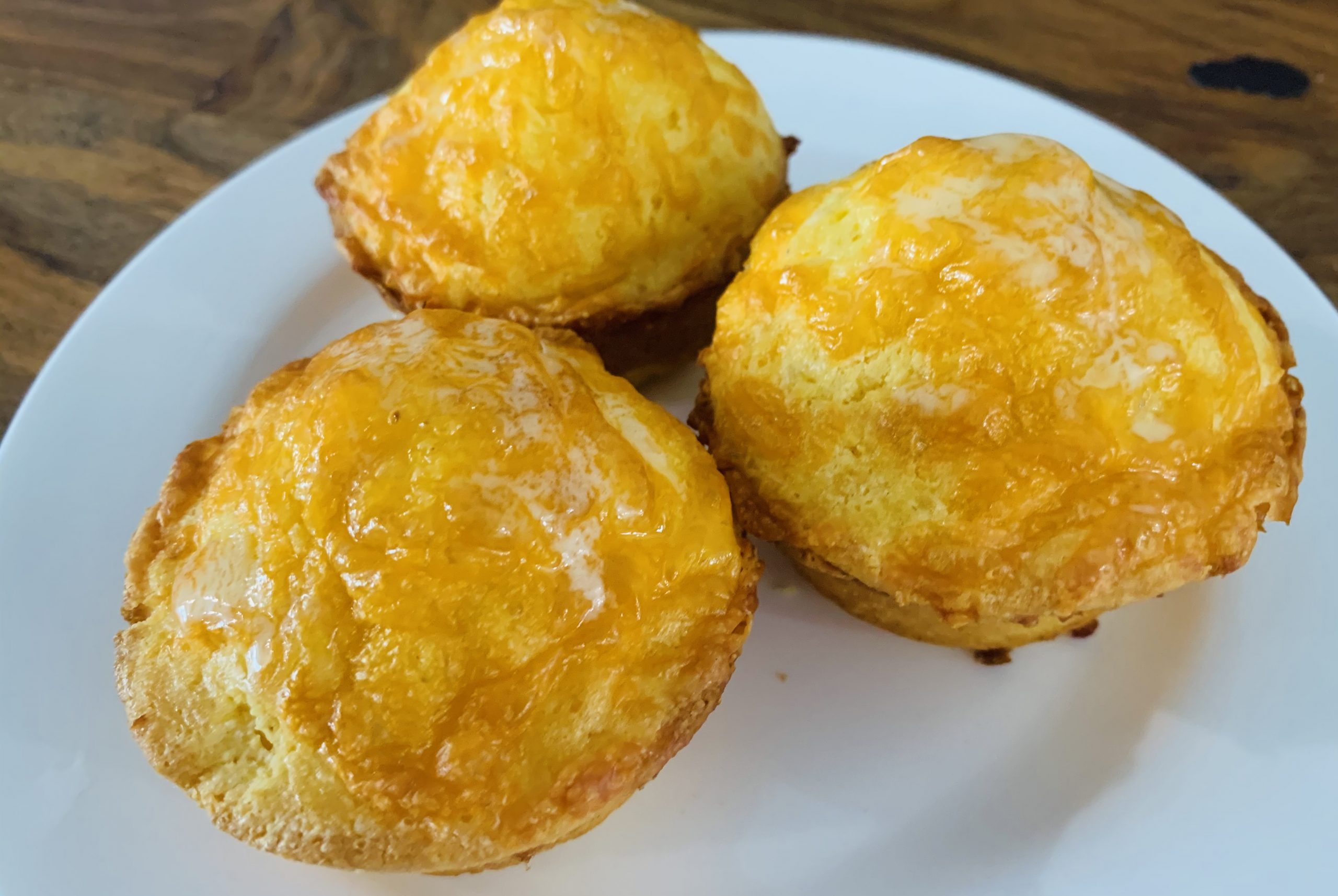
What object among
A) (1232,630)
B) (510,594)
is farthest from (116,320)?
(1232,630)

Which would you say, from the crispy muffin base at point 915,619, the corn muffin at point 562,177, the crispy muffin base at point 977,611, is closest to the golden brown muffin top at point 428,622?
the crispy muffin base at point 977,611

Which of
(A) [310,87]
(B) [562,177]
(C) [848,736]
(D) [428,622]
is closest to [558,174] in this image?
(B) [562,177]

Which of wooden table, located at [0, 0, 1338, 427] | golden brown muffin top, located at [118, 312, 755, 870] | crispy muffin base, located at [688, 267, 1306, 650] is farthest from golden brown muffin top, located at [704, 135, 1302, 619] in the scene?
wooden table, located at [0, 0, 1338, 427]

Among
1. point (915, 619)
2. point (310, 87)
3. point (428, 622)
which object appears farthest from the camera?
point (310, 87)

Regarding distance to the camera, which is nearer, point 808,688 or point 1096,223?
point 1096,223

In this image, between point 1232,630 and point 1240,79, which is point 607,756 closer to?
point 1232,630

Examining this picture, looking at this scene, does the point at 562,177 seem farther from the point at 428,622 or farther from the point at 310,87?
the point at 310,87
